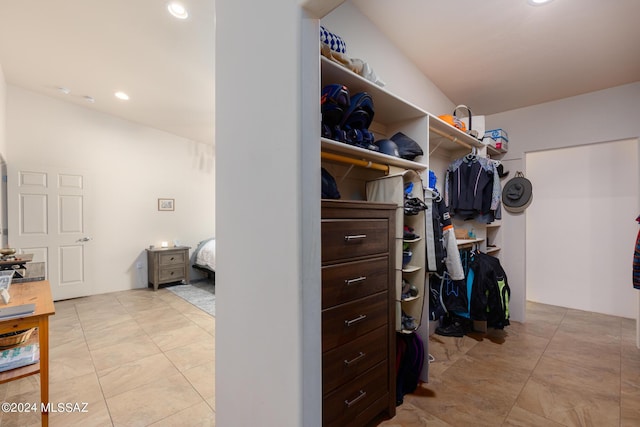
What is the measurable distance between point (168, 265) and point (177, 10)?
12.5 ft

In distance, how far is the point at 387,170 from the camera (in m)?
1.96

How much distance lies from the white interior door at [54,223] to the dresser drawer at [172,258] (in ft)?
3.20

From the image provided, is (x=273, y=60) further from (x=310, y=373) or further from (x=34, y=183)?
(x=34, y=183)

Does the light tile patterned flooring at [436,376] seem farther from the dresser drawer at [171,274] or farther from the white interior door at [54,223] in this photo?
the dresser drawer at [171,274]

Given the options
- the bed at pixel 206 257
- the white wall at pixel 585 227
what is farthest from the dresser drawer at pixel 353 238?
the bed at pixel 206 257

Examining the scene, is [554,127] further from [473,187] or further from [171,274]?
[171,274]

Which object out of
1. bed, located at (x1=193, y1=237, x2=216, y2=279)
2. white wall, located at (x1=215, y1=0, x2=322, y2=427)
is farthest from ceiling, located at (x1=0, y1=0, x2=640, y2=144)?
bed, located at (x1=193, y1=237, x2=216, y2=279)

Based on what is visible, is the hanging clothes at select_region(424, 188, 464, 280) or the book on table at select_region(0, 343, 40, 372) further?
the hanging clothes at select_region(424, 188, 464, 280)

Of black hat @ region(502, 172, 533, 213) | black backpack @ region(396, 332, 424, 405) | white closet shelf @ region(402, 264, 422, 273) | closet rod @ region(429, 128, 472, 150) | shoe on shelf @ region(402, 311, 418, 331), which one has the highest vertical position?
closet rod @ region(429, 128, 472, 150)

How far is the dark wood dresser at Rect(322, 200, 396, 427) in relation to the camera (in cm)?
131

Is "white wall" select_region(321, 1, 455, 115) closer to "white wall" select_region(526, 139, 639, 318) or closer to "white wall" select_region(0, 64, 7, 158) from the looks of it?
"white wall" select_region(526, 139, 639, 318)

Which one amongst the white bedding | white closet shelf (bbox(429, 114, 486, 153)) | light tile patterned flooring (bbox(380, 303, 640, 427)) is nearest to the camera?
light tile patterned flooring (bbox(380, 303, 640, 427))

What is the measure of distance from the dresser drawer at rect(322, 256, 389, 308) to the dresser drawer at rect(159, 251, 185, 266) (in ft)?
13.8

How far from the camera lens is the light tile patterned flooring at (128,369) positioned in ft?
5.78
